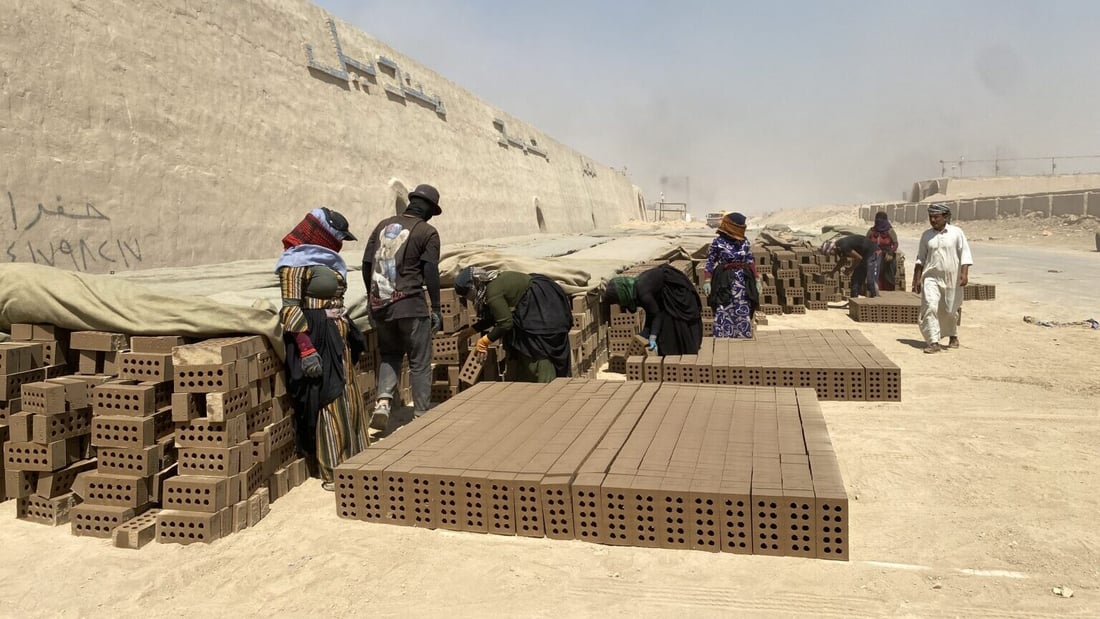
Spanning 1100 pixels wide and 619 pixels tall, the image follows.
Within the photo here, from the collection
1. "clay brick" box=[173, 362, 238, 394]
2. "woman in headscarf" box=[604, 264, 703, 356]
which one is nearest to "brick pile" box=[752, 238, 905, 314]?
"woman in headscarf" box=[604, 264, 703, 356]

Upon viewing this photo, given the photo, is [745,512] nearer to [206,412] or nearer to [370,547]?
[370,547]

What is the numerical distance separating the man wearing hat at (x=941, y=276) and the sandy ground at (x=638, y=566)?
3.98m

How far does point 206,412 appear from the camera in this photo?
3758 millimetres

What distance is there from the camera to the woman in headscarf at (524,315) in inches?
224

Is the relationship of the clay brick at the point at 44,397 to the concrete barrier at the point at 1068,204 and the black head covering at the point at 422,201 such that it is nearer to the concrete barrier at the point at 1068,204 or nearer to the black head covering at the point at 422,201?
the black head covering at the point at 422,201

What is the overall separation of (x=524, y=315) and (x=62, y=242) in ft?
17.8

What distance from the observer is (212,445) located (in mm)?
3732

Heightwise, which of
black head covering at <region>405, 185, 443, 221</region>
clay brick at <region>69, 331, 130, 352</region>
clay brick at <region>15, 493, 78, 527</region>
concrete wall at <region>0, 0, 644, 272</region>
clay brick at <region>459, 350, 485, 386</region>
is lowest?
clay brick at <region>15, 493, 78, 527</region>

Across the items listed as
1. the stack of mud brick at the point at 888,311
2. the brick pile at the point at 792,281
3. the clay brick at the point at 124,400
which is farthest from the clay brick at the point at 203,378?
the stack of mud brick at the point at 888,311

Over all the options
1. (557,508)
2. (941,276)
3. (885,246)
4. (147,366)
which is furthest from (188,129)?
(885,246)

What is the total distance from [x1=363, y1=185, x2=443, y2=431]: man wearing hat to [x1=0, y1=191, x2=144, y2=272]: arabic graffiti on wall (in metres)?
4.43

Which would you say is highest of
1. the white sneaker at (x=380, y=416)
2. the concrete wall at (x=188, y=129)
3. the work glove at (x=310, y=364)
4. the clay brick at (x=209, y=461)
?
the concrete wall at (x=188, y=129)

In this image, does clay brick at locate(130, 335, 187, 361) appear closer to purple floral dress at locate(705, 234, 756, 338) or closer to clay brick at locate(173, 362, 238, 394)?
clay brick at locate(173, 362, 238, 394)

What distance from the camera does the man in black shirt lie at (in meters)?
12.2
